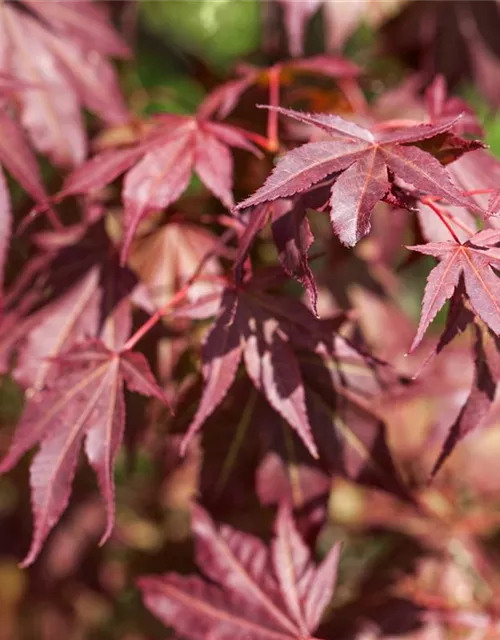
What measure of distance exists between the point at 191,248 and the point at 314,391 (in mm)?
269

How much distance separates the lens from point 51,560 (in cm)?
162

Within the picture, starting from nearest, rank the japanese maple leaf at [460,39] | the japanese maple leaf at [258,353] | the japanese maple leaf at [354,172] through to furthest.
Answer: the japanese maple leaf at [354,172] < the japanese maple leaf at [258,353] < the japanese maple leaf at [460,39]

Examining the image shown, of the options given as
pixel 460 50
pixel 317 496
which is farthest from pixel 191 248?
pixel 460 50

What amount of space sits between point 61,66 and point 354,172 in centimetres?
66

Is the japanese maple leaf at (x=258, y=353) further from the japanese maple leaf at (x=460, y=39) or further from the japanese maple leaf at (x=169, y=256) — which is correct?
the japanese maple leaf at (x=460, y=39)

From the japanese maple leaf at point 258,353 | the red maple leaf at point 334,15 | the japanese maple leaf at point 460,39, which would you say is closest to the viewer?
the japanese maple leaf at point 258,353

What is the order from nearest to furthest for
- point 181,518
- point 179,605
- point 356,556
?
point 179,605
point 356,556
point 181,518

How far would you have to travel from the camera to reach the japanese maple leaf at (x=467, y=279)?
60cm

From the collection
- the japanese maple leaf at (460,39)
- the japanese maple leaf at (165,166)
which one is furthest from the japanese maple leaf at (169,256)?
the japanese maple leaf at (460,39)

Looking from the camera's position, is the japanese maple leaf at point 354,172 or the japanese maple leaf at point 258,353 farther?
the japanese maple leaf at point 258,353

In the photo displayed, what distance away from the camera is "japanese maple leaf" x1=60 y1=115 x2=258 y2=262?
81cm

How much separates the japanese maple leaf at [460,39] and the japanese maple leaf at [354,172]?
0.83 metres

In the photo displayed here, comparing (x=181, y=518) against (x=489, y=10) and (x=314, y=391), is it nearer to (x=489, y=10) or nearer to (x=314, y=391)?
(x=314, y=391)

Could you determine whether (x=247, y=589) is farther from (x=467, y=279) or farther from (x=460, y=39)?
(x=460, y=39)
